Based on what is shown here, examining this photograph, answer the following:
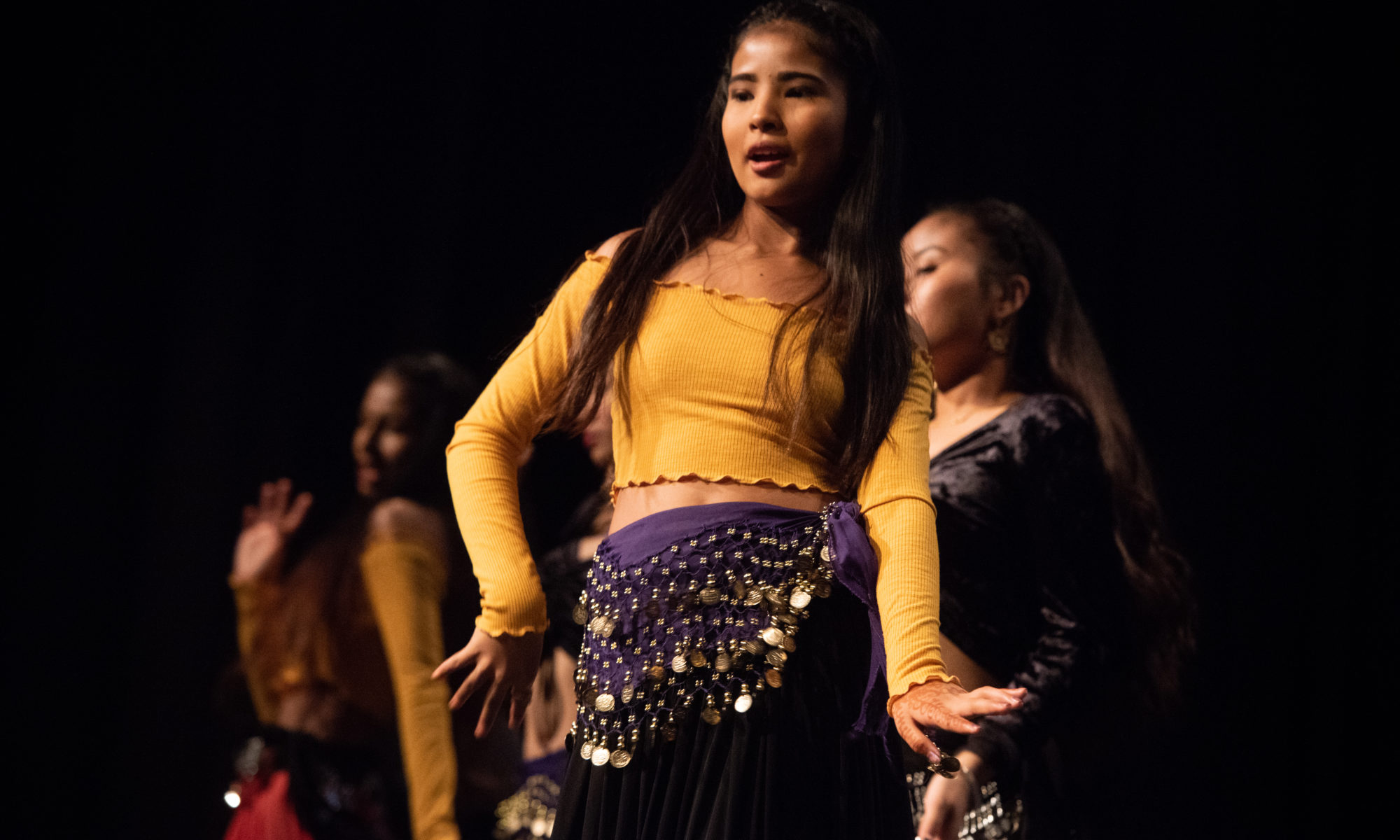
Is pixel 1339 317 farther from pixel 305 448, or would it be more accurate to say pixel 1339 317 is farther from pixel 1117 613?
pixel 305 448

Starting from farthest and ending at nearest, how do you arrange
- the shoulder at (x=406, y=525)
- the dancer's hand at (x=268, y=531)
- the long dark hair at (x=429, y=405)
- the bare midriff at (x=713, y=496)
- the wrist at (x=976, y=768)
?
the dancer's hand at (x=268, y=531) < the long dark hair at (x=429, y=405) < the shoulder at (x=406, y=525) < the wrist at (x=976, y=768) < the bare midriff at (x=713, y=496)

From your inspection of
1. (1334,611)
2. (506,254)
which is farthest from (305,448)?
(1334,611)

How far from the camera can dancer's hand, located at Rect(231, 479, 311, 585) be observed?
8.84 feet

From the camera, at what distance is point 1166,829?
229 cm

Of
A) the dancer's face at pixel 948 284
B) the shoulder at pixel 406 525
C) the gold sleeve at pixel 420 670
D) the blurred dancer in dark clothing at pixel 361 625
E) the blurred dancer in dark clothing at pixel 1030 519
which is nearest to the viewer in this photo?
the blurred dancer in dark clothing at pixel 1030 519

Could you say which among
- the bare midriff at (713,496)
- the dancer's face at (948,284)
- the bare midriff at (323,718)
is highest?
the dancer's face at (948,284)

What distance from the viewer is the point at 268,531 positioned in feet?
8.89

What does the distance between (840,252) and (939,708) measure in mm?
A: 523

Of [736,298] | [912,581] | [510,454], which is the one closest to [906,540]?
[912,581]

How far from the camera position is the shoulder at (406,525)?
7.90ft

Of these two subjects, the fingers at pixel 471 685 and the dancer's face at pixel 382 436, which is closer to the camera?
the fingers at pixel 471 685

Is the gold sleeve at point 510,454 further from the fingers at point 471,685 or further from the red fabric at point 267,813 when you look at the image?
the red fabric at point 267,813

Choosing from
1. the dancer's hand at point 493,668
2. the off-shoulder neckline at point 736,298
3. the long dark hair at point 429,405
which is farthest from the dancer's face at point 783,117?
the long dark hair at point 429,405

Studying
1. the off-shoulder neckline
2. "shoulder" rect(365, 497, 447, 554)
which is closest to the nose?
the off-shoulder neckline
